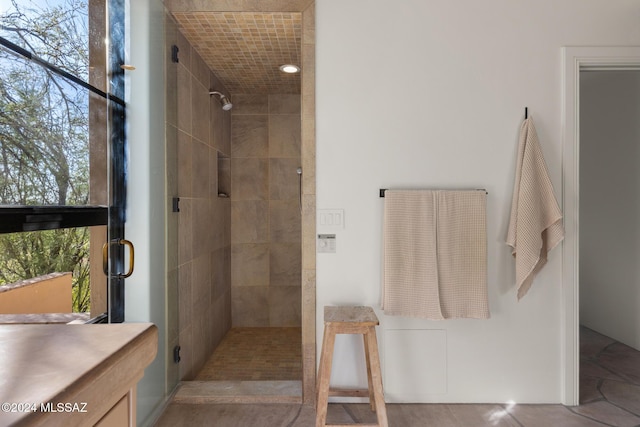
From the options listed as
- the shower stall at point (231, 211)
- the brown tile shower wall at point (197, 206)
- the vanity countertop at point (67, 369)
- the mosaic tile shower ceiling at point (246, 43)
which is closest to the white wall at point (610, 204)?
the mosaic tile shower ceiling at point (246, 43)

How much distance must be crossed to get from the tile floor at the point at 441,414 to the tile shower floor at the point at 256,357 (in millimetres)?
422

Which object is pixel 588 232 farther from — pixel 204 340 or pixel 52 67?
pixel 52 67

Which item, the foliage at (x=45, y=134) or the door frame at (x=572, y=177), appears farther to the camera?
the door frame at (x=572, y=177)

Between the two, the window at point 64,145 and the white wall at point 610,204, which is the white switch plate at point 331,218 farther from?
the white wall at point 610,204

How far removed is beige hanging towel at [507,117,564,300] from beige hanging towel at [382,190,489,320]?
0.18 metres

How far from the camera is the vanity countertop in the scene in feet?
0.88

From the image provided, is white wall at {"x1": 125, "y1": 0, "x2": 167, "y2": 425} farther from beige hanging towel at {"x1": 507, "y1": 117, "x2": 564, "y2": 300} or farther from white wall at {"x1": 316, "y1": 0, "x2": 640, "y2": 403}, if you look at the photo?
beige hanging towel at {"x1": 507, "y1": 117, "x2": 564, "y2": 300}

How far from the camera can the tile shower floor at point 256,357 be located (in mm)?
2609

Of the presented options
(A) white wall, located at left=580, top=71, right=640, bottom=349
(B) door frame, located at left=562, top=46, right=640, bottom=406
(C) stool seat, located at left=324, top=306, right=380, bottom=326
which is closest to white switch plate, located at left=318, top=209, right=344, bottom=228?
(C) stool seat, located at left=324, top=306, right=380, bottom=326

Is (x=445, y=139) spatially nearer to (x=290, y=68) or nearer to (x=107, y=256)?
(x=290, y=68)

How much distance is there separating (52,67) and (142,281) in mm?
1066

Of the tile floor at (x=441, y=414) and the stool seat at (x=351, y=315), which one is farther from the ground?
the stool seat at (x=351, y=315)

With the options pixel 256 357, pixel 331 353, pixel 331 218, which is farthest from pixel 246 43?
pixel 256 357

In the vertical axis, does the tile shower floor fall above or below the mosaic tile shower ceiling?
below
